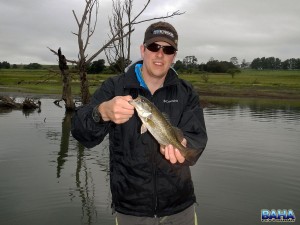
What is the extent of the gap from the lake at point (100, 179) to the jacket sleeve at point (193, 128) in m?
3.96

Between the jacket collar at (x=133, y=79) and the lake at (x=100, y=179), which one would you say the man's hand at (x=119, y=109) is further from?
the lake at (x=100, y=179)

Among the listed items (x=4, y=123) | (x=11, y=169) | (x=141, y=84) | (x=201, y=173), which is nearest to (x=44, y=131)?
(x=4, y=123)


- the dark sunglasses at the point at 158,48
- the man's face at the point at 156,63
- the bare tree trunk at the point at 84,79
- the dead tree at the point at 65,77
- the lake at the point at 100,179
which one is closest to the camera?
the man's face at the point at 156,63

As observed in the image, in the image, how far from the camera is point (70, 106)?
27562 mm

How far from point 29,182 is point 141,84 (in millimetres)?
6697

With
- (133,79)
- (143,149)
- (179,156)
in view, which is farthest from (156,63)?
(179,156)

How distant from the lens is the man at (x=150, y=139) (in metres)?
4.05

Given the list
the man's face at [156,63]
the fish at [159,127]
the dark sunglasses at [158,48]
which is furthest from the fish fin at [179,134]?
the dark sunglasses at [158,48]

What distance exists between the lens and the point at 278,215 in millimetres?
8180

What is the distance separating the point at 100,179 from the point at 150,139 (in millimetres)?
6245

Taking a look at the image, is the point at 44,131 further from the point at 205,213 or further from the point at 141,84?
the point at 141,84

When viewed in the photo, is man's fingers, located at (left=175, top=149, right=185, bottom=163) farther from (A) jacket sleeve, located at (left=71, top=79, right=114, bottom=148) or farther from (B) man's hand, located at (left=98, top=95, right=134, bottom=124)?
(A) jacket sleeve, located at (left=71, top=79, right=114, bottom=148)

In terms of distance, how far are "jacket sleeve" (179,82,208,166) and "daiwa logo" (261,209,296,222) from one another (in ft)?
15.0

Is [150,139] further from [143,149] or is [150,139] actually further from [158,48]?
[158,48]
